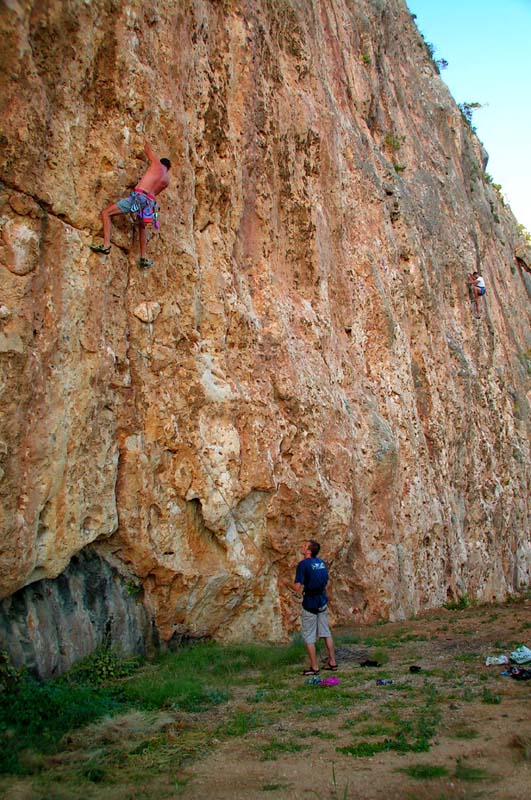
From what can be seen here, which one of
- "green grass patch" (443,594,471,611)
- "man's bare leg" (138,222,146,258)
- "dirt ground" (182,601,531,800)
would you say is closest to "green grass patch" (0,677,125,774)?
"dirt ground" (182,601,531,800)

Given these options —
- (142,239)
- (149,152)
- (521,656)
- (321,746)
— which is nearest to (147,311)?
(142,239)

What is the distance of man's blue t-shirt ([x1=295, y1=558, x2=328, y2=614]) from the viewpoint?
25.5 ft

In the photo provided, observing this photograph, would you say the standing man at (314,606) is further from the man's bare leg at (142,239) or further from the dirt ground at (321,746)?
the man's bare leg at (142,239)

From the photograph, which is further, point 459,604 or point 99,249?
point 459,604

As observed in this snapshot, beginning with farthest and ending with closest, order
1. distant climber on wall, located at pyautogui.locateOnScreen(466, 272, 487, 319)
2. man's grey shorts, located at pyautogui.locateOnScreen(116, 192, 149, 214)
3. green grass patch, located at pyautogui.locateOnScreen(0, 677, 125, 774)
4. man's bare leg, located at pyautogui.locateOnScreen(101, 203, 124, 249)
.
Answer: distant climber on wall, located at pyautogui.locateOnScreen(466, 272, 487, 319) < man's grey shorts, located at pyautogui.locateOnScreen(116, 192, 149, 214) < man's bare leg, located at pyautogui.locateOnScreen(101, 203, 124, 249) < green grass patch, located at pyautogui.locateOnScreen(0, 677, 125, 774)

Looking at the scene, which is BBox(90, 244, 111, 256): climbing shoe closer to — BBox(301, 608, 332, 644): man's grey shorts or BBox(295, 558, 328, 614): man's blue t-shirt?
BBox(295, 558, 328, 614): man's blue t-shirt

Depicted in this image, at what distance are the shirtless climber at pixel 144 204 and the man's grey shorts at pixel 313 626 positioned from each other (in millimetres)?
4360

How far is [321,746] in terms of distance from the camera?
16.7 feet

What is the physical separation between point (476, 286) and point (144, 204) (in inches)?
578

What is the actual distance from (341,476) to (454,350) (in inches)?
334

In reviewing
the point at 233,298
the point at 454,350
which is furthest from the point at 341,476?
the point at 454,350

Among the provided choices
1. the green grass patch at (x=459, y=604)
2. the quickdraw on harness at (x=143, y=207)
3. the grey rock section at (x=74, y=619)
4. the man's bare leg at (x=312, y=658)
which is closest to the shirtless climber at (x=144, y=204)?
the quickdraw on harness at (x=143, y=207)

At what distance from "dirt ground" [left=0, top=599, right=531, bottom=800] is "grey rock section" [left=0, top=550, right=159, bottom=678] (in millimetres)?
1237

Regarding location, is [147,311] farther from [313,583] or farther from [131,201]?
[313,583]
